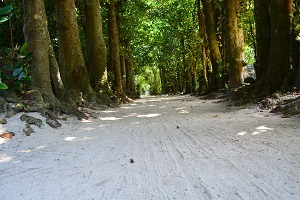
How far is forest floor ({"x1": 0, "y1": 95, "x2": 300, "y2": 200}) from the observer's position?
8.72 ft

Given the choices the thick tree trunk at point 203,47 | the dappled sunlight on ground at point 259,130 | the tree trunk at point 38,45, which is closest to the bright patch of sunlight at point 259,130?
the dappled sunlight on ground at point 259,130

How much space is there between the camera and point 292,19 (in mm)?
8195

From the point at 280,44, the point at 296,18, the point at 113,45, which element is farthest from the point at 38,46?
the point at 113,45

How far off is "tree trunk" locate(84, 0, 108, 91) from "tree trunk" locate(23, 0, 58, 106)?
19.1 ft

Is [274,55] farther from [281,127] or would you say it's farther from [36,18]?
[36,18]

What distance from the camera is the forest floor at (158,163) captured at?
2658 millimetres

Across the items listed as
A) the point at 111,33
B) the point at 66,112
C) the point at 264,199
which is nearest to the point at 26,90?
the point at 66,112

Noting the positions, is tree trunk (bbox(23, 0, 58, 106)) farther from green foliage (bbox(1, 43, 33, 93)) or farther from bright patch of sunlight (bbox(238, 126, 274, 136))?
bright patch of sunlight (bbox(238, 126, 274, 136))

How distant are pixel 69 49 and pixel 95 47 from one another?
3.62 m

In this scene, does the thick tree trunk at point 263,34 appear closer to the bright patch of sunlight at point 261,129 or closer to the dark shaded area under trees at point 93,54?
the dark shaded area under trees at point 93,54

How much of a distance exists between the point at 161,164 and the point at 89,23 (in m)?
12.1

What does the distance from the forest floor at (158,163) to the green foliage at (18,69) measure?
1497 mm

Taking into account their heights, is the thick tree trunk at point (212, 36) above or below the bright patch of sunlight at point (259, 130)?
above

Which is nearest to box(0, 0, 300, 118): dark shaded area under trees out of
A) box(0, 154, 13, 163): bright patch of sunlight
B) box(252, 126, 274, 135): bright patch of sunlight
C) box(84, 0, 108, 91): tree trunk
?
box(84, 0, 108, 91): tree trunk
